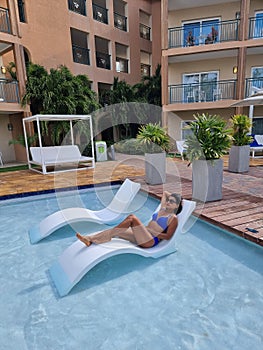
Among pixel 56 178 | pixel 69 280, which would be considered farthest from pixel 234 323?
pixel 56 178

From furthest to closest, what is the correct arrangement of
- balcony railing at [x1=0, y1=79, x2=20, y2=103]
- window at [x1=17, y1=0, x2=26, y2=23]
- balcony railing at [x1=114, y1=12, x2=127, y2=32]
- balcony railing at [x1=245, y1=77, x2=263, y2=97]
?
balcony railing at [x1=114, y1=12, x2=127, y2=32] → balcony railing at [x1=245, y1=77, x2=263, y2=97] → window at [x1=17, y1=0, x2=26, y2=23] → balcony railing at [x1=0, y1=79, x2=20, y2=103]

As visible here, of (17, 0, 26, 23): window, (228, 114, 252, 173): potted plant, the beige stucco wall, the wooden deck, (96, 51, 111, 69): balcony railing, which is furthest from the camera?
(96, 51, 111, 69): balcony railing

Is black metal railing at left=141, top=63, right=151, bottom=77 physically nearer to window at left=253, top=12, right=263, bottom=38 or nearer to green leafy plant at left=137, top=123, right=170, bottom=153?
window at left=253, top=12, right=263, bottom=38

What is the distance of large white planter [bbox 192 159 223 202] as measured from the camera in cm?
486

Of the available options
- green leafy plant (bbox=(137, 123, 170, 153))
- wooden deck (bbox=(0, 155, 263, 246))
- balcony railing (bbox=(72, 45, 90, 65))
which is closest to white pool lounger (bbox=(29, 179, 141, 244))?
wooden deck (bbox=(0, 155, 263, 246))

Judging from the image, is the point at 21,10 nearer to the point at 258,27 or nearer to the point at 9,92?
the point at 9,92

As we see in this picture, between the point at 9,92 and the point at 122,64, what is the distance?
8.94 metres

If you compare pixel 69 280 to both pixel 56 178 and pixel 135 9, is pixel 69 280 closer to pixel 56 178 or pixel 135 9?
pixel 56 178

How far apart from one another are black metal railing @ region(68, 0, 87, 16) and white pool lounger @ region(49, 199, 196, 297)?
1512cm

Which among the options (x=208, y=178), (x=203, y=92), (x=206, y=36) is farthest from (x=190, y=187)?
(x=206, y=36)

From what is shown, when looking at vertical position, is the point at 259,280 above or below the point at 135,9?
below

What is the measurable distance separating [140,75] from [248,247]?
55.0 ft

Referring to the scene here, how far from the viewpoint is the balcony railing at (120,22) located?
52.4ft

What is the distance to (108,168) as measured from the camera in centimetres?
978
